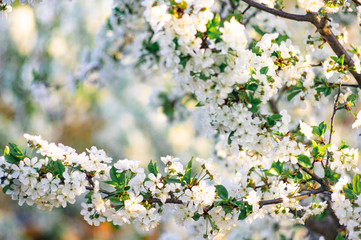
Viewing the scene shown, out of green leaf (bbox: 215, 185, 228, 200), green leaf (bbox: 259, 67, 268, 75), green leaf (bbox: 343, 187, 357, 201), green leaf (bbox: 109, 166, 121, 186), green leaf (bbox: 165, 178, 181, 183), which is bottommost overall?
green leaf (bbox: 343, 187, 357, 201)

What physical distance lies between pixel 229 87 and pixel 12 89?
4311 millimetres

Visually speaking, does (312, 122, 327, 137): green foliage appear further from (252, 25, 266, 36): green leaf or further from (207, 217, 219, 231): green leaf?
(252, 25, 266, 36): green leaf

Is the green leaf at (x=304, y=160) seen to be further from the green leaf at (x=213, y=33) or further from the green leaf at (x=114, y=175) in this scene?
the green leaf at (x=114, y=175)

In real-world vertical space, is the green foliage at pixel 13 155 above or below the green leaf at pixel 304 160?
above

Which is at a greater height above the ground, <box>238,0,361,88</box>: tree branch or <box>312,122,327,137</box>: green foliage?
<box>238,0,361,88</box>: tree branch

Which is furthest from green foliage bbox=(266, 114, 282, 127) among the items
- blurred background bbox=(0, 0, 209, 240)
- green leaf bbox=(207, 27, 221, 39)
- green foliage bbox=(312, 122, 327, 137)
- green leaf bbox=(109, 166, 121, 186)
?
blurred background bbox=(0, 0, 209, 240)

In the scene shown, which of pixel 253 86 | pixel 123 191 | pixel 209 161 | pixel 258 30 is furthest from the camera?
pixel 258 30

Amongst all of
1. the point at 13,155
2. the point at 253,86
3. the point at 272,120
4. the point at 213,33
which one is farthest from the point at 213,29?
the point at 13,155

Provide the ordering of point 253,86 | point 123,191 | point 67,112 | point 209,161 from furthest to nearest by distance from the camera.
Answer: point 67,112 < point 209,161 < point 123,191 < point 253,86

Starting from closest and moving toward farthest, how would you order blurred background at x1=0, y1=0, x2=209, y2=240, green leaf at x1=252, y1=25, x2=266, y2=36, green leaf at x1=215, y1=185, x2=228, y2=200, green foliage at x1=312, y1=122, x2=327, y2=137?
green leaf at x1=215, y1=185, x2=228, y2=200, green foliage at x1=312, y1=122, x2=327, y2=137, green leaf at x1=252, y1=25, x2=266, y2=36, blurred background at x1=0, y1=0, x2=209, y2=240

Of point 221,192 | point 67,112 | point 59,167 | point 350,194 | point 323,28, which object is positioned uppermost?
point 67,112

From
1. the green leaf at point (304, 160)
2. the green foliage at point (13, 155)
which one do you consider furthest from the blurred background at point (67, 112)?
the green leaf at point (304, 160)

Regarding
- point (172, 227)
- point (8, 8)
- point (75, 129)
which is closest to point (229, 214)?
point (8, 8)

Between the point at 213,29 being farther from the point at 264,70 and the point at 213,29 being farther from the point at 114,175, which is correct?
the point at 114,175
